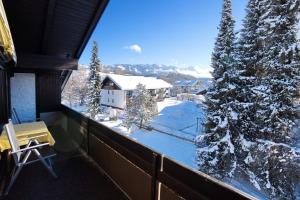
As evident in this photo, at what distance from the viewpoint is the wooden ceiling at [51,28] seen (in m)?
3.78

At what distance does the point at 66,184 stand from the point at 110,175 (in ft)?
2.22

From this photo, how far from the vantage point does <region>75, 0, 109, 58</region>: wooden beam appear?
4.04 m

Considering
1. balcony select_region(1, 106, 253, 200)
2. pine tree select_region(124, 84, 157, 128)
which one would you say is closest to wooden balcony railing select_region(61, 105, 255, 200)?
balcony select_region(1, 106, 253, 200)

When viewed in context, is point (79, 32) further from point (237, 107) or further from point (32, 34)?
point (237, 107)

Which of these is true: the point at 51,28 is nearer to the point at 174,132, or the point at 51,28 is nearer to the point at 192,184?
the point at 192,184

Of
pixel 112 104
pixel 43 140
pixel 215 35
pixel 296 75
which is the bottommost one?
pixel 112 104

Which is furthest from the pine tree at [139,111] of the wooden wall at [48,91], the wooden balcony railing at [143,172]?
the wooden balcony railing at [143,172]

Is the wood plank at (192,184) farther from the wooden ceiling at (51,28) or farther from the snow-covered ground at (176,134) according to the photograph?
the snow-covered ground at (176,134)

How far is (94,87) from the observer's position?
1697cm

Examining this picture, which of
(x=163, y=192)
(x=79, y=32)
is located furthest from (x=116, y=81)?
(x=163, y=192)

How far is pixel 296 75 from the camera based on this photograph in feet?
21.3

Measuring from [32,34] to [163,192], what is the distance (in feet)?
15.8

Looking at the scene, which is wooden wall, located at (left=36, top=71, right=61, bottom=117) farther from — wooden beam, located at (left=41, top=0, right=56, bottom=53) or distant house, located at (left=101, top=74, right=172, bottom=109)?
distant house, located at (left=101, top=74, right=172, bottom=109)

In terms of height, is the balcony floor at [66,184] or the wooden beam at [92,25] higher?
the wooden beam at [92,25]
